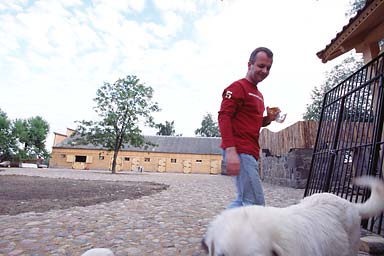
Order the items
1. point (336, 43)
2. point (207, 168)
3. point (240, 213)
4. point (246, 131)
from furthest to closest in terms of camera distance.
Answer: point (207, 168)
point (336, 43)
point (246, 131)
point (240, 213)

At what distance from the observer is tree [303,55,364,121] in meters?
23.5

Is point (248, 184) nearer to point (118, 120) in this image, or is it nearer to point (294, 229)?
point (294, 229)

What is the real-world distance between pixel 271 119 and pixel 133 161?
47.8 meters

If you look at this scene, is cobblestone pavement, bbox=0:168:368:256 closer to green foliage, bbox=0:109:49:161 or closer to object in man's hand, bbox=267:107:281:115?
object in man's hand, bbox=267:107:281:115

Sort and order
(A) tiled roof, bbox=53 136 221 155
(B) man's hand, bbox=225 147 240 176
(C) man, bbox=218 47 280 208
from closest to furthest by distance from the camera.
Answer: (B) man's hand, bbox=225 147 240 176 → (C) man, bbox=218 47 280 208 → (A) tiled roof, bbox=53 136 221 155

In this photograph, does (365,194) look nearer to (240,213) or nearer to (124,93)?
(240,213)

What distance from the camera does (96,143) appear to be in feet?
99.4

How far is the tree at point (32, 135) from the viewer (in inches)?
2088

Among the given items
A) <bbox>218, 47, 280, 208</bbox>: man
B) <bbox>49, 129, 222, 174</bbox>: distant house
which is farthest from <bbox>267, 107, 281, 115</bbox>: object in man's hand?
<bbox>49, 129, 222, 174</bbox>: distant house

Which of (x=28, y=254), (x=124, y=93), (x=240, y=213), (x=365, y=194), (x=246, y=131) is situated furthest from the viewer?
(x=124, y=93)

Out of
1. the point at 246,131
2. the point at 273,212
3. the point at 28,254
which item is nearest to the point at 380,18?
the point at 246,131

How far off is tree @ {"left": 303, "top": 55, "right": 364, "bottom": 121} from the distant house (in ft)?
75.5

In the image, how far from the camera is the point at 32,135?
187 ft

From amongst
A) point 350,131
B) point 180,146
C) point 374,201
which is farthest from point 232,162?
point 180,146
